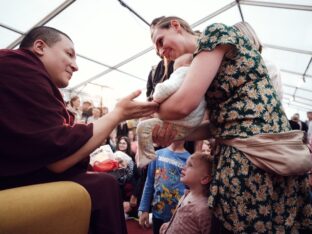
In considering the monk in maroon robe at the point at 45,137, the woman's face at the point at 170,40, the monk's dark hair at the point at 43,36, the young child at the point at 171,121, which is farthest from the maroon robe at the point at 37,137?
the woman's face at the point at 170,40

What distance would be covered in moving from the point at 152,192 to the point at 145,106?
1.40 meters

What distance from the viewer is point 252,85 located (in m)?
0.94

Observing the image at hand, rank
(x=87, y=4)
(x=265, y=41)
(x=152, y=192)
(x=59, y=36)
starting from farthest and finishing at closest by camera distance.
A: (x=265, y=41) → (x=87, y=4) → (x=152, y=192) → (x=59, y=36)

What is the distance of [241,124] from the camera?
92cm

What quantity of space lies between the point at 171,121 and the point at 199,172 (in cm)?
61

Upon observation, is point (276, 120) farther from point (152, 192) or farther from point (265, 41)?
point (265, 41)

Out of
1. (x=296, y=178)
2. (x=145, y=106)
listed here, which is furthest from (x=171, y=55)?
(x=296, y=178)

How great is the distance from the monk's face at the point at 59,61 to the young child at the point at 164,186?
1180mm

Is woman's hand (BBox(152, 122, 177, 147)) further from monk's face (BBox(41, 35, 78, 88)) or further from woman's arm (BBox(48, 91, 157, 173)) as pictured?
monk's face (BBox(41, 35, 78, 88))

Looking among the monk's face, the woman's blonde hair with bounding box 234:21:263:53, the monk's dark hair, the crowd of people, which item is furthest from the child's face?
the monk's dark hair

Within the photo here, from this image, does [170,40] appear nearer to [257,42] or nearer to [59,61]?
[257,42]

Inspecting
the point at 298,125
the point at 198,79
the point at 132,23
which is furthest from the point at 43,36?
the point at 298,125

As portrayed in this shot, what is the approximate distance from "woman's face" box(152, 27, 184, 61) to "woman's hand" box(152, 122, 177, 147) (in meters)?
0.40

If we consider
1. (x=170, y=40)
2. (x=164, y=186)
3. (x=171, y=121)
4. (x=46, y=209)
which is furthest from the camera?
(x=164, y=186)
